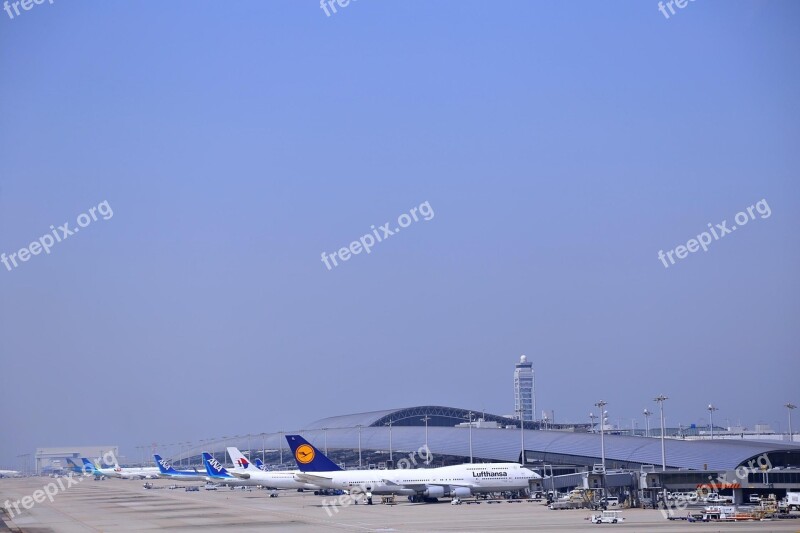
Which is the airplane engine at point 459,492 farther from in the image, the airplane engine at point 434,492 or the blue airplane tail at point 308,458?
the blue airplane tail at point 308,458

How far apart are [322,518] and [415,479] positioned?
2261cm

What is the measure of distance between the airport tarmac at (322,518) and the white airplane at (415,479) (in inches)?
69.3

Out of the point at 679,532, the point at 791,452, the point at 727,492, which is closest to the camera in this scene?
the point at 679,532

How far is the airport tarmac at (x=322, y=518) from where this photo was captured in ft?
169

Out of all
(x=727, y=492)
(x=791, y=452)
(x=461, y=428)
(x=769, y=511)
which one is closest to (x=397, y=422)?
(x=461, y=428)

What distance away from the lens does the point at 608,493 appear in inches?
3059

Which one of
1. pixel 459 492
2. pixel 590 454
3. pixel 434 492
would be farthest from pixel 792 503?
pixel 590 454

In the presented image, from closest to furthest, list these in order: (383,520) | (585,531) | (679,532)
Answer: (679,532) → (585,531) → (383,520)

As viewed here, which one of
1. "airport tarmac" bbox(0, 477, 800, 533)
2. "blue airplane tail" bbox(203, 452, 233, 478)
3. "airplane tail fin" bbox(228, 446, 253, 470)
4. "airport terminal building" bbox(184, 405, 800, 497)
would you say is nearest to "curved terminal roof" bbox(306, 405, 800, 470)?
"airport terminal building" bbox(184, 405, 800, 497)

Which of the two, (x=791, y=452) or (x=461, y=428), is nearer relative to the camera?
(x=791, y=452)

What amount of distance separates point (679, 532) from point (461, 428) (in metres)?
101

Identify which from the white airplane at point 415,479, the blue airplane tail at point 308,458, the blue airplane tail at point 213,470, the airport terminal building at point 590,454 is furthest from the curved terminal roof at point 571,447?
the blue airplane tail at point 308,458

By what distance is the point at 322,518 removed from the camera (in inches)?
2496

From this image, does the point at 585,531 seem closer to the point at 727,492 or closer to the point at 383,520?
the point at 383,520
